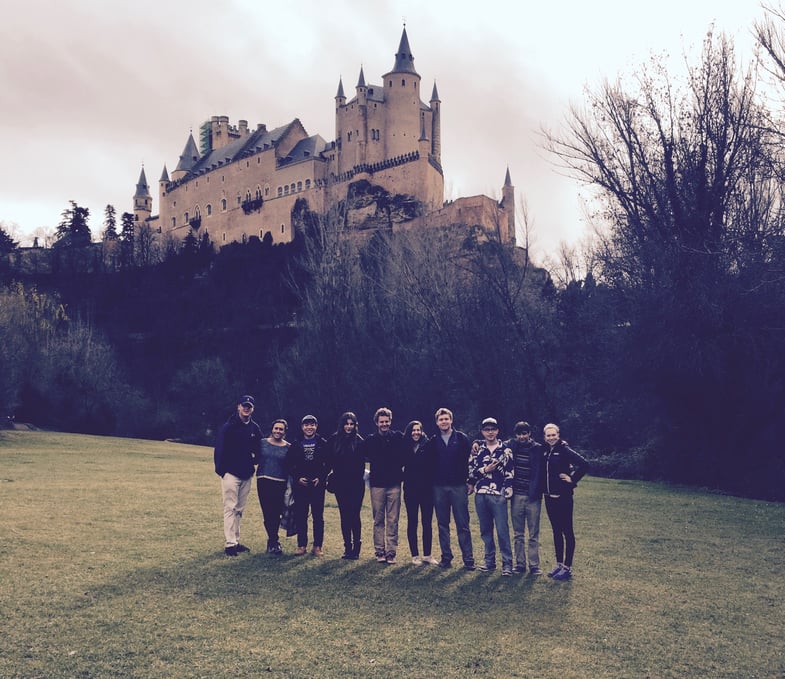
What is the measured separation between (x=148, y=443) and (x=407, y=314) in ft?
47.9

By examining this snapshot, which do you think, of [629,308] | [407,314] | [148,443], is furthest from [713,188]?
[148,443]

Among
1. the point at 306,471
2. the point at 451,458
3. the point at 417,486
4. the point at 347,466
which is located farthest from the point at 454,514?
the point at 306,471

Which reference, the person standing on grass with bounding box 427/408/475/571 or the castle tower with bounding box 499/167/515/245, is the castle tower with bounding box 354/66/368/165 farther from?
the person standing on grass with bounding box 427/408/475/571

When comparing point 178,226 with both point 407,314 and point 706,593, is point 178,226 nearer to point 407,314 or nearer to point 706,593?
point 407,314

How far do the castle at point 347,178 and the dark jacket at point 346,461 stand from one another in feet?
152

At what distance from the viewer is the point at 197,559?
33.6 feet

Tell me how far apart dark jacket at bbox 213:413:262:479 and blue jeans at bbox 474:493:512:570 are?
3.24 metres

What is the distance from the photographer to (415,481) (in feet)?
34.0

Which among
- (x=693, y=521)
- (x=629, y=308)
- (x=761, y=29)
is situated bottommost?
(x=693, y=521)

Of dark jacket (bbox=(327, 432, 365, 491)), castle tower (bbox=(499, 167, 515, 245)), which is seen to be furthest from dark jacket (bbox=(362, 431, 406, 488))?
castle tower (bbox=(499, 167, 515, 245))

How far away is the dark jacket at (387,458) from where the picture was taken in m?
10.3

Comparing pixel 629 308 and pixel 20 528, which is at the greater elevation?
pixel 629 308

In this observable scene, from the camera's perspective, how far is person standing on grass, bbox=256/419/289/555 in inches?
420

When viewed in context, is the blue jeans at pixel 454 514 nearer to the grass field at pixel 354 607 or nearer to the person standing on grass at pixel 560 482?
the grass field at pixel 354 607
